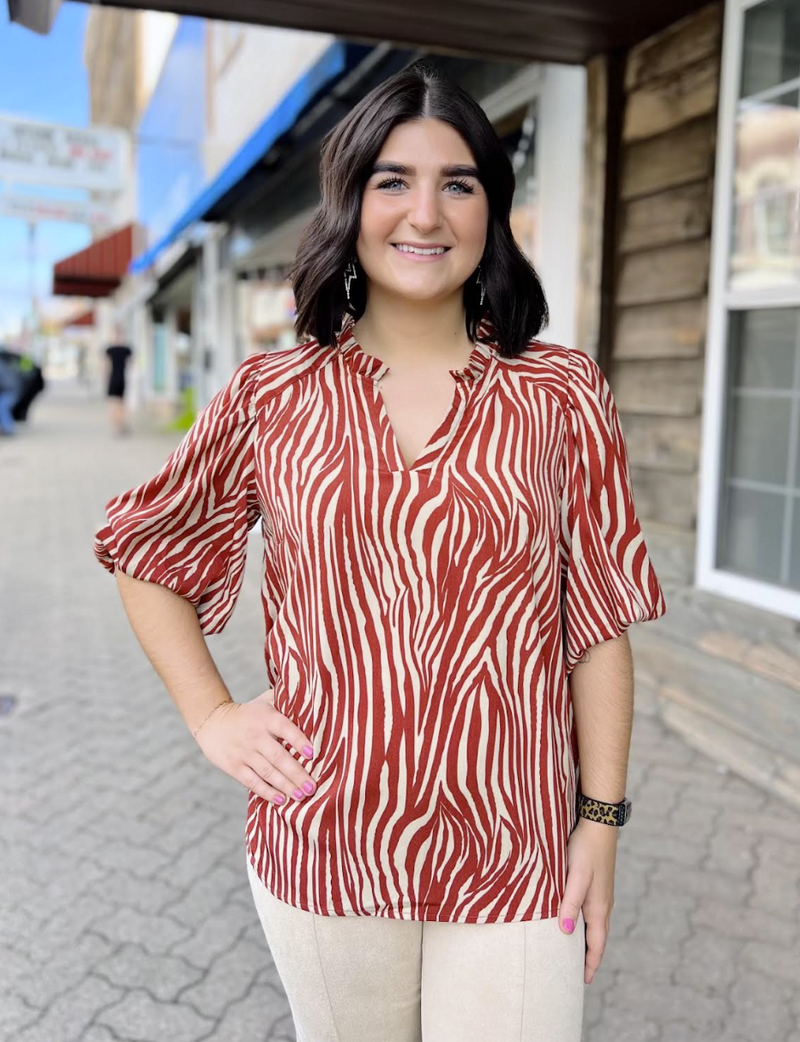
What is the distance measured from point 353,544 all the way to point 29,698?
13.0ft

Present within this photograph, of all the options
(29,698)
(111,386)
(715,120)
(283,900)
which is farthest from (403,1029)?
(111,386)

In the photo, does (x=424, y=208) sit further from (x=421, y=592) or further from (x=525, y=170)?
(x=525, y=170)

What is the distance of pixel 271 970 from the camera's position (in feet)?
8.53

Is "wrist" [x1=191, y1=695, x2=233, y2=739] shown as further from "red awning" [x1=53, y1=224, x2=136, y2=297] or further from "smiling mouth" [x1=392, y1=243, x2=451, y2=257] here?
"red awning" [x1=53, y1=224, x2=136, y2=297]

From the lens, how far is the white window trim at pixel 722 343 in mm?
3562

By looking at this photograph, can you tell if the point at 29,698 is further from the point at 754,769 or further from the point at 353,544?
the point at 353,544

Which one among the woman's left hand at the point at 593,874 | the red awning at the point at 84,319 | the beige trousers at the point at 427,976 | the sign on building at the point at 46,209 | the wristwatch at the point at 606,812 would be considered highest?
the red awning at the point at 84,319

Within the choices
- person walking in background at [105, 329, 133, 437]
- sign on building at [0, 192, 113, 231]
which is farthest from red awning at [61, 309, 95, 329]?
sign on building at [0, 192, 113, 231]

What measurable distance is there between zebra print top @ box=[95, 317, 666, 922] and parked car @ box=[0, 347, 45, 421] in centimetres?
1807

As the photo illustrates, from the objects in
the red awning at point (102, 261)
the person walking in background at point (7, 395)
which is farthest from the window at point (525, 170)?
the red awning at point (102, 261)

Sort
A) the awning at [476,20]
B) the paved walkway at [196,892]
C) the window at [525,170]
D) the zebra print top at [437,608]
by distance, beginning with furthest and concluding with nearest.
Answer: the window at [525,170], the awning at [476,20], the paved walkway at [196,892], the zebra print top at [437,608]

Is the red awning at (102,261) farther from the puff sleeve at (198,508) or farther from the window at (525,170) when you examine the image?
the puff sleeve at (198,508)

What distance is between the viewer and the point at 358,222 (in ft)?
4.27

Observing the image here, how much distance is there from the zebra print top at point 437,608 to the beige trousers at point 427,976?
0.03m
